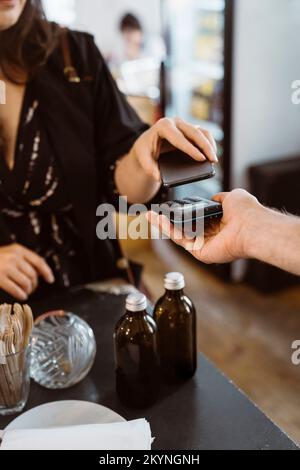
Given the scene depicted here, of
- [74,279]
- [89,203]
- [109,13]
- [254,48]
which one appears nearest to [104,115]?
[89,203]

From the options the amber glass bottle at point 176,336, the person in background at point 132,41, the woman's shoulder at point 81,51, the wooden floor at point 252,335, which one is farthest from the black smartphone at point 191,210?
the person in background at point 132,41

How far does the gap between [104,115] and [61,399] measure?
0.71 meters

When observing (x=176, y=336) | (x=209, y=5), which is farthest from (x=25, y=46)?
(x=209, y=5)

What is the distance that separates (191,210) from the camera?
79 cm

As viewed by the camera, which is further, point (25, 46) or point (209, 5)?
point (209, 5)

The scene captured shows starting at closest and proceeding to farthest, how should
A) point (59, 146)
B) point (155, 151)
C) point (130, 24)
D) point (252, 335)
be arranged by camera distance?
point (155, 151) → point (59, 146) → point (252, 335) → point (130, 24)

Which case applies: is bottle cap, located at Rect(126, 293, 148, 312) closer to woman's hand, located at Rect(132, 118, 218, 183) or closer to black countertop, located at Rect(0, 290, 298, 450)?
black countertop, located at Rect(0, 290, 298, 450)

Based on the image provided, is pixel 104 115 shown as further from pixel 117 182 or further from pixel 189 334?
pixel 189 334

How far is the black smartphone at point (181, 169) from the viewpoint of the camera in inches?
33.3

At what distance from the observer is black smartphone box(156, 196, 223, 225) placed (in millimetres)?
Result: 786

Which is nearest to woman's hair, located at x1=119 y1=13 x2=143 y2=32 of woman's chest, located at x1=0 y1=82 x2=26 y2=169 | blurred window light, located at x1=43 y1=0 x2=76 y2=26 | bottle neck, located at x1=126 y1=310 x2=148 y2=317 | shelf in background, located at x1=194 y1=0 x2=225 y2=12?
blurred window light, located at x1=43 y1=0 x2=76 y2=26

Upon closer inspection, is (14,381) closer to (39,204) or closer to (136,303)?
(136,303)

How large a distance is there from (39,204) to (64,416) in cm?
56

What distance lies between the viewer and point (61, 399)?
83cm
